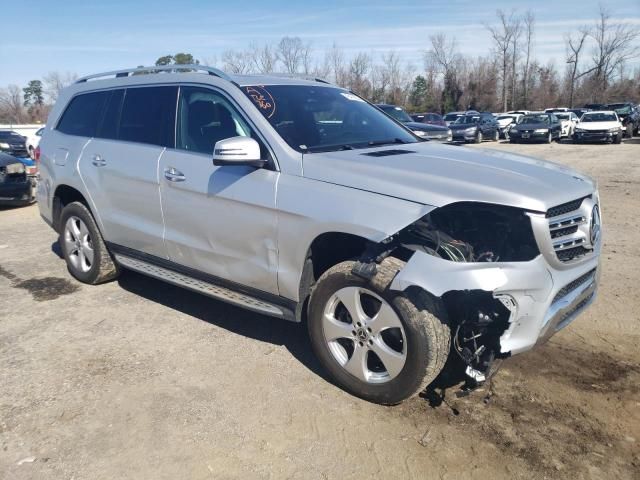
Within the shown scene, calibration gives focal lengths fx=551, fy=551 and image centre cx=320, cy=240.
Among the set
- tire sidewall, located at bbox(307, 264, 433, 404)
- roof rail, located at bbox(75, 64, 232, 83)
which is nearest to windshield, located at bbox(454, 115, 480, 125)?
roof rail, located at bbox(75, 64, 232, 83)

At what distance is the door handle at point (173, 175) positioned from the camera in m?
4.16

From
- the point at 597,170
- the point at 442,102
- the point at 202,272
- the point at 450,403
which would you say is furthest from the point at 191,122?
the point at 442,102

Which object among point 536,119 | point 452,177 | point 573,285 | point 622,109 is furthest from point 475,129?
point 452,177

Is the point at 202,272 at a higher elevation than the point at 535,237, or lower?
lower

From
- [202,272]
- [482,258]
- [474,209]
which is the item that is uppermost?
[474,209]

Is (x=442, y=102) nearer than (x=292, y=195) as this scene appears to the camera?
No

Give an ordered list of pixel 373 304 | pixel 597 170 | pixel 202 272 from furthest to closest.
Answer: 1. pixel 597 170
2. pixel 202 272
3. pixel 373 304

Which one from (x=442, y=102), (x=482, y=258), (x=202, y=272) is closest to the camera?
(x=482, y=258)

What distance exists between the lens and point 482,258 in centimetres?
311

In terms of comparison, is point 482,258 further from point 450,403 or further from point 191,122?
point 191,122

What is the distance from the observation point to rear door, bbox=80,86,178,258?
4.48 m

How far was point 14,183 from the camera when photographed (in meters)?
10.3

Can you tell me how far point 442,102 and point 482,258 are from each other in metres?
64.9

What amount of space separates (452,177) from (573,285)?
0.98m
